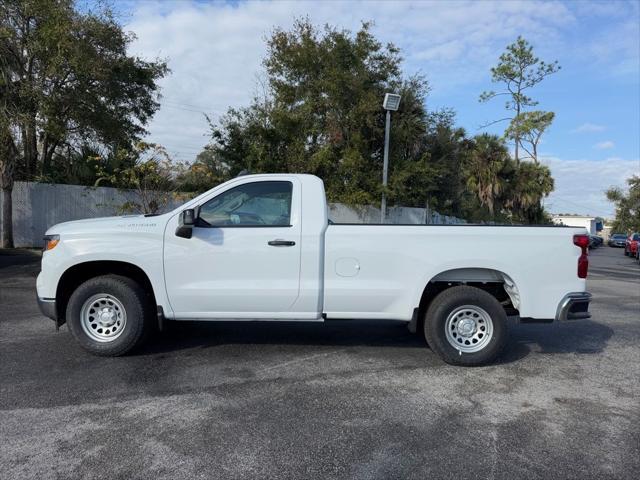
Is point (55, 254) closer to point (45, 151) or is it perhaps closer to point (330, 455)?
point (330, 455)

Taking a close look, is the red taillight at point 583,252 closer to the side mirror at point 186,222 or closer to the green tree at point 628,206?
the side mirror at point 186,222

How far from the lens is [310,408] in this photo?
438 cm

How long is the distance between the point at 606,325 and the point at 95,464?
7590 mm

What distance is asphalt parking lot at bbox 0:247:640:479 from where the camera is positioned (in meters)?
3.45

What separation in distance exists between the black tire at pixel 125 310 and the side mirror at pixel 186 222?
80 cm

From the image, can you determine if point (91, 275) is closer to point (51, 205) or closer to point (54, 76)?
point (54, 76)

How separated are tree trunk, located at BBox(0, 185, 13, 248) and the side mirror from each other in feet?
41.0

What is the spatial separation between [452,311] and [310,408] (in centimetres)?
200

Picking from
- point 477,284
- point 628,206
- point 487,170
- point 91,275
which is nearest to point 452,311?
point 477,284

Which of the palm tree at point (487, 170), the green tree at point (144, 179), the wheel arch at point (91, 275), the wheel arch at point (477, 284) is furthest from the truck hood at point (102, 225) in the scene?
the palm tree at point (487, 170)

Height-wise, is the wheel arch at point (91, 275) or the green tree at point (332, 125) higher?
the green tree at point (332, 125)

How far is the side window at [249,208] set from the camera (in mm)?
5562

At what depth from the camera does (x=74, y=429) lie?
3.86m

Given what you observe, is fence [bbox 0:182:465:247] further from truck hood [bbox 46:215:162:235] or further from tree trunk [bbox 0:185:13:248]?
truck hood [bbox 46:215:162:235]
